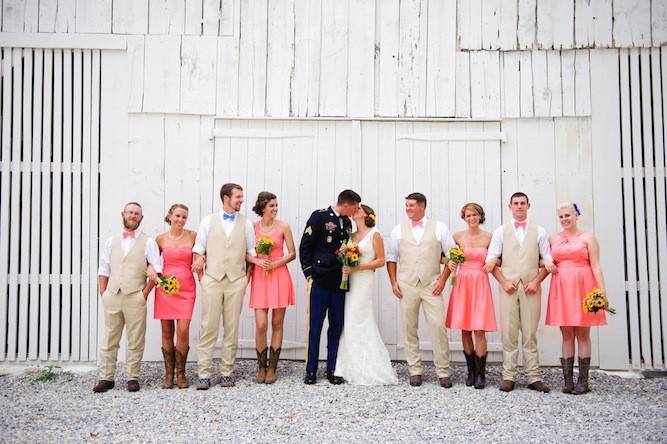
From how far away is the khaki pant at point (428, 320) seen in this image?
6.68m

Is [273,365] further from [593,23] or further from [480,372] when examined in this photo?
[593,23]

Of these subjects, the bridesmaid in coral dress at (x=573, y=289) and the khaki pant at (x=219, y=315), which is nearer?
the bridesmaid in coral dress at (x=573, y=289)

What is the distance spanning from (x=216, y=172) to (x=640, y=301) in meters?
5.40

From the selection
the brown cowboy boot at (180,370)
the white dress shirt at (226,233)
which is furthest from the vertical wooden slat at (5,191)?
the white dress shirt at (226,233)

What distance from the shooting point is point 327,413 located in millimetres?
5668

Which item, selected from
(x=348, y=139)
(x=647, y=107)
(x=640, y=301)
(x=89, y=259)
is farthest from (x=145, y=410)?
(x=647, y=107)

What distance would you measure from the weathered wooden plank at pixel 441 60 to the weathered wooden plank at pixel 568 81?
1.34 m

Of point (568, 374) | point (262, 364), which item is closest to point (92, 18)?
point (262, 364)

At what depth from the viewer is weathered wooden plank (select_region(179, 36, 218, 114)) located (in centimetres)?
806

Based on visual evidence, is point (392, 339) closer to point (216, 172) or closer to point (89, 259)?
point (216, 172)

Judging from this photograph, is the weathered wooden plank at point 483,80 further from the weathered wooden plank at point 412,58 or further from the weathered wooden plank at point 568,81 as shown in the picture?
the weathered wooden plank at point 568,81

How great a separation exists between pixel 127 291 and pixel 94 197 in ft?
6.69

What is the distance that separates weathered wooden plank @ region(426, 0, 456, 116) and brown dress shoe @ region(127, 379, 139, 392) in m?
4.62

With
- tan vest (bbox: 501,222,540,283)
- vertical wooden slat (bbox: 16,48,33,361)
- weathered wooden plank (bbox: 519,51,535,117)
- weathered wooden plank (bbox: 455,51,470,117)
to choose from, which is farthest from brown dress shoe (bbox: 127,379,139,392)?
weathered wooden plank (bbox: 519,51,535,117)
